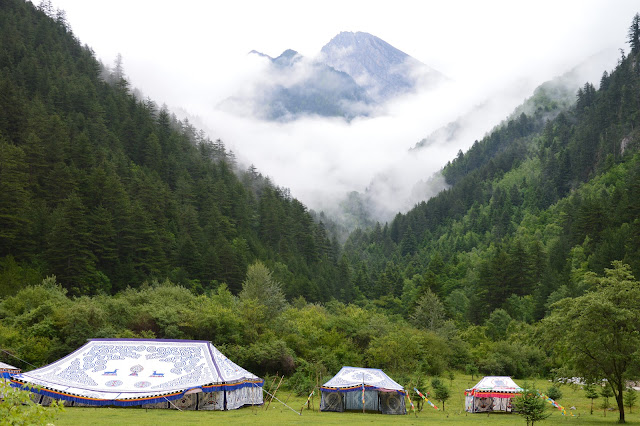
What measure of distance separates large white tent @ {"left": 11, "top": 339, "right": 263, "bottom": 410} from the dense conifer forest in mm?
9939

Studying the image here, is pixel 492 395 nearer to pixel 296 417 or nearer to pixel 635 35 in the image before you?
pixel 296 417

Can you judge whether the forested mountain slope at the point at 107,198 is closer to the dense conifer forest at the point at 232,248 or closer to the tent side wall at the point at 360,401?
the dense conifer forest at the point at 232,248

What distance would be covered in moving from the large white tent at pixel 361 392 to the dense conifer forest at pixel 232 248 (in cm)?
732

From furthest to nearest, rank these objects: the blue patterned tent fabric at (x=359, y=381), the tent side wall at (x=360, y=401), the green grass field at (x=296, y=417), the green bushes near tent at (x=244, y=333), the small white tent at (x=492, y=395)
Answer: the green bushes near tent at (x=244, y=333)
the small white tent at (x=492, y=395)
the tent side wall at (x=360, y=401)
the blue patterned tent fabric at (x=359, y=381)
the green grass field at (x=296, y=417)

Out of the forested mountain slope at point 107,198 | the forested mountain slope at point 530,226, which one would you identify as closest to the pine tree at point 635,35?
the forested mountain slope at point 530,226

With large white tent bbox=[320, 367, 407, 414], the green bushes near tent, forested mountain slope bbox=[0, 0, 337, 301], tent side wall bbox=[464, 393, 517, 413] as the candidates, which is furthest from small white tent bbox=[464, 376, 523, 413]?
forested mountain slope bbox=[0, 0, 337, 301]

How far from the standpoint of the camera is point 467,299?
9662cm

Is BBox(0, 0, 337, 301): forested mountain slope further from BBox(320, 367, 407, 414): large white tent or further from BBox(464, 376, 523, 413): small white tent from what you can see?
BBox(464, 376, 523, 413): small white tent

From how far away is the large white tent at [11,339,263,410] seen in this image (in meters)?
27.4

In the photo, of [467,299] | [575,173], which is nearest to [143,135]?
[467,299]

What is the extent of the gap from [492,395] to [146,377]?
20.3 meters

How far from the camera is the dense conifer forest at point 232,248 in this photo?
1775 inches

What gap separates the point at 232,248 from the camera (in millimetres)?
79688

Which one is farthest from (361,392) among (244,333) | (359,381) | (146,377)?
(244,333)
